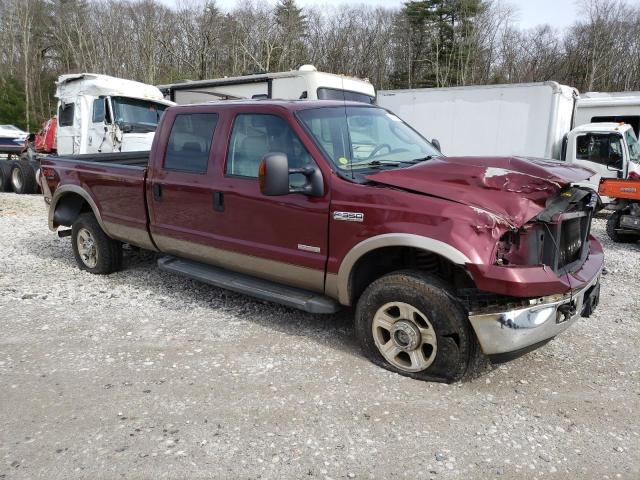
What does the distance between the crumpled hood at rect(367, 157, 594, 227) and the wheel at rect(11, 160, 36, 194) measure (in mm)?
13389

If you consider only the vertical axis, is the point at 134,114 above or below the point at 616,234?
above

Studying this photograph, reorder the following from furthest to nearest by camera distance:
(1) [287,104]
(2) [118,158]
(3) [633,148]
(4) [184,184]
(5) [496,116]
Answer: (5) [496,116] → (3) [633,148] → (2) [118,158] → (4) [184,184] → (1) [287,104]

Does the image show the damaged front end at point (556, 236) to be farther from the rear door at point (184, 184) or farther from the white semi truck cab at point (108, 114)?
the white semi truck cab at point (108, 114)

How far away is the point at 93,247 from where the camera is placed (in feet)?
20.2

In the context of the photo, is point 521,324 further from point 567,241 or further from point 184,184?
point 184,184

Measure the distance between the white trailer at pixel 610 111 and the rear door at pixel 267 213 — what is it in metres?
12.6

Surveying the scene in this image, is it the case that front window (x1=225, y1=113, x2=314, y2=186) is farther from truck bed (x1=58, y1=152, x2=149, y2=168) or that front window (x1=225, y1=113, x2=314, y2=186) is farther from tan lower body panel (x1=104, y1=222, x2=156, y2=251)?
truck bed (x1=58, y1=152, x2=149, y2=168)

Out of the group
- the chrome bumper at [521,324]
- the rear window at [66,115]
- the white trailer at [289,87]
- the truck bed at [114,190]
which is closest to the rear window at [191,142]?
the truck bed at [114,190]

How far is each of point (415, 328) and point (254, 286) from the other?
1.50m

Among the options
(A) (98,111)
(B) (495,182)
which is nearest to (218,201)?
(B) (495,182)

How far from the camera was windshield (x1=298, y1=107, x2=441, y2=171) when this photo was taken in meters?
4.02

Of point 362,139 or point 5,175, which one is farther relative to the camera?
point 5,175

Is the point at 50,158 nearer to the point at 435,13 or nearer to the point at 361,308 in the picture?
the point at 361,308

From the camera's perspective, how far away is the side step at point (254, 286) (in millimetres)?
3984
